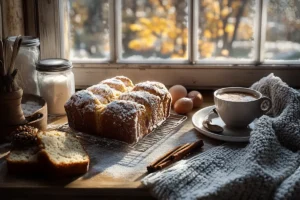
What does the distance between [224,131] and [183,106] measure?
0.18 metres

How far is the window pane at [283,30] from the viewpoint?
1622mm

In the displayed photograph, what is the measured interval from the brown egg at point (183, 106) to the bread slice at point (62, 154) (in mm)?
342

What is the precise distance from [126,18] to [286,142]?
2.06 feet

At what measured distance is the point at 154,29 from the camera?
1.67 meters

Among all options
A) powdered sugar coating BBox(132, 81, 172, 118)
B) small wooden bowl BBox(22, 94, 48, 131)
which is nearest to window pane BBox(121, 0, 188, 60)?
powdered sugar coating BBox(132, 81, 172, 118)

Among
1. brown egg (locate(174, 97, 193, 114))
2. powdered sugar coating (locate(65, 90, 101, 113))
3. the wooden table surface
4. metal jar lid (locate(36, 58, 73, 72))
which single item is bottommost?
the wooden table surface

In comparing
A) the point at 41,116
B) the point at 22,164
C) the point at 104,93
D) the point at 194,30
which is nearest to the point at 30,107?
the point at 41,116

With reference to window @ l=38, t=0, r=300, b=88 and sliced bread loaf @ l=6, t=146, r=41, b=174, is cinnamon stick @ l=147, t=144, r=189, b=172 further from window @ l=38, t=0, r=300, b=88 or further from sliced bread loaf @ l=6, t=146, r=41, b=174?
window @ l=38, t=0, r=300, b=88

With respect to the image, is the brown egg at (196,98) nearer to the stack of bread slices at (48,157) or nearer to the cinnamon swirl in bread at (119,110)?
the cinnamon swirl in bread at (119,110)

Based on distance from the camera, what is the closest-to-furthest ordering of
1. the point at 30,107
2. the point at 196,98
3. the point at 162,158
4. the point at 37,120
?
the point at 162,158, the point at 37,120, the point at 30,107, the point at 196,98

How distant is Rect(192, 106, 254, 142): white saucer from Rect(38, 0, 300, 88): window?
0.23 meters

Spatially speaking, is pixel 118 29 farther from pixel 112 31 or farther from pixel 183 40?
pixel 183 40

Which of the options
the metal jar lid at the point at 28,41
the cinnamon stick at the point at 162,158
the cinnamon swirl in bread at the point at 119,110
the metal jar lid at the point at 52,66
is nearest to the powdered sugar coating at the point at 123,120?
the cinnamon swirl in bread at the point at 119,110

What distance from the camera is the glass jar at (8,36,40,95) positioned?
5.00ft
